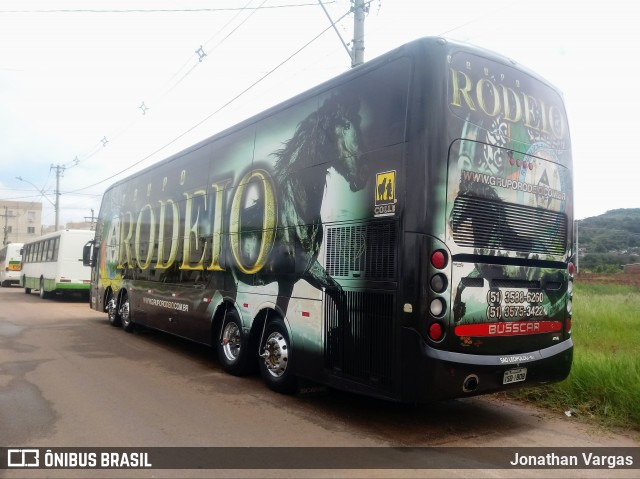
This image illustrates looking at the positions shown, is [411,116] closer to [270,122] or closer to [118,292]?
[270,122]

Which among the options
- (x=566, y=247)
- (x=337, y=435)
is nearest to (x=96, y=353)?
(x=337, y=435)

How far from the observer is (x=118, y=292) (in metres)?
13.1

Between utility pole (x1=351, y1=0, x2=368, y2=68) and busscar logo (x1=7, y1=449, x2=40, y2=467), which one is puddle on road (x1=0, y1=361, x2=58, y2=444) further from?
utility pole (x1=351, y1=0, x2=368, y2=68)

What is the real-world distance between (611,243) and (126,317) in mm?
43577

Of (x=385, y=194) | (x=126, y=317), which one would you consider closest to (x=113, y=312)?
(x=126, y=317)

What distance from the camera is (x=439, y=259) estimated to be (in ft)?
15.9

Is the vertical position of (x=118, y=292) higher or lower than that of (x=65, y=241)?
lower

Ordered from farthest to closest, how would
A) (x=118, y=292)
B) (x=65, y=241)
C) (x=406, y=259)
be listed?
(x=65, y=241)
(x=118, y=292)
(x=406, y=259)

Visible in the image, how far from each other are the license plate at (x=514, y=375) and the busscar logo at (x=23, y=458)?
4.19 meters

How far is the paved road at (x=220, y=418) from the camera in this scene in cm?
493

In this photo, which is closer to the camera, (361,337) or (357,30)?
(361,337)

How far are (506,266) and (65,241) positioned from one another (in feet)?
65.8

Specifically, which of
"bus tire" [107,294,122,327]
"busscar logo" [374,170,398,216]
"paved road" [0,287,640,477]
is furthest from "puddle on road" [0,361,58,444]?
"bus tire" [107,294,122,327]

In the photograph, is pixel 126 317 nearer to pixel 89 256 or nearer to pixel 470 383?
pixel 89 256
